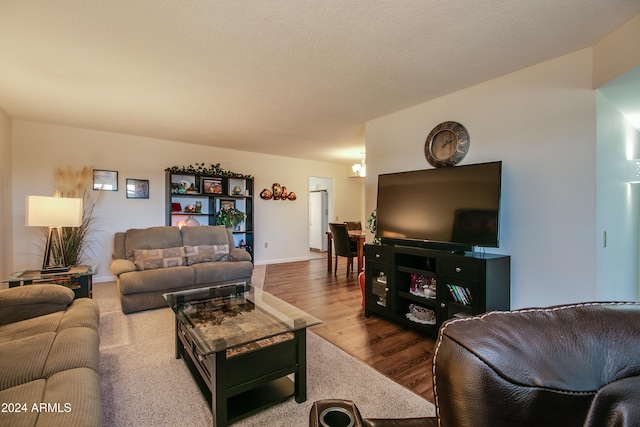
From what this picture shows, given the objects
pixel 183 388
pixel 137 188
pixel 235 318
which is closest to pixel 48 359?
pixel 183 388

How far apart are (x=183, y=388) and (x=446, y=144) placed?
3.10 m

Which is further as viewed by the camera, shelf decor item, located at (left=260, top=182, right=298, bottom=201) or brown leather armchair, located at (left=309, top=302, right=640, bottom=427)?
shelf decor item, located at (left=260, top=182, right=298, bottom=201)

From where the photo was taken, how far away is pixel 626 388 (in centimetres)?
61

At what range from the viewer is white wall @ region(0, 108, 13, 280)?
3.70 meters

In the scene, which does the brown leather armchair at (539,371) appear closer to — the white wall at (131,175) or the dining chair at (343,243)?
the dining chair at (343,243)

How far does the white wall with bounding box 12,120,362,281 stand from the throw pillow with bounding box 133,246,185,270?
154 centimetres

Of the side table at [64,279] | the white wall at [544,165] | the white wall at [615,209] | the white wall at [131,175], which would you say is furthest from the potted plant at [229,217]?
the white wall at [615,209]

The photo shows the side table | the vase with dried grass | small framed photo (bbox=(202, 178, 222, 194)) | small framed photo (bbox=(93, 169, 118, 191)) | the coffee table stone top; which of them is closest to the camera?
the coffee table stone top

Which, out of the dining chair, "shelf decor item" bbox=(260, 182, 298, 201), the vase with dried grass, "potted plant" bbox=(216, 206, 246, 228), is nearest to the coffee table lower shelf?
the dining chair

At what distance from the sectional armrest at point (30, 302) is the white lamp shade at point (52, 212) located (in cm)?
119

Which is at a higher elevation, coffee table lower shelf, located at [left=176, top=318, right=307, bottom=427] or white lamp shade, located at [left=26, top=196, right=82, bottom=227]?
white lamp shade, located at [left=26, top=196, right=82, bottom=227]

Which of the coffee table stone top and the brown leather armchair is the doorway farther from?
the brown leather armchair

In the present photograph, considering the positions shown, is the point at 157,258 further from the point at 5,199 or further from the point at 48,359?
the point at 48,359

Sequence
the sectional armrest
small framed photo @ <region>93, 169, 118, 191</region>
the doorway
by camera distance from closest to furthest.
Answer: the sectional armrest < small framed photo @ <region>93, 169, 118, 191</region> < the doorway
